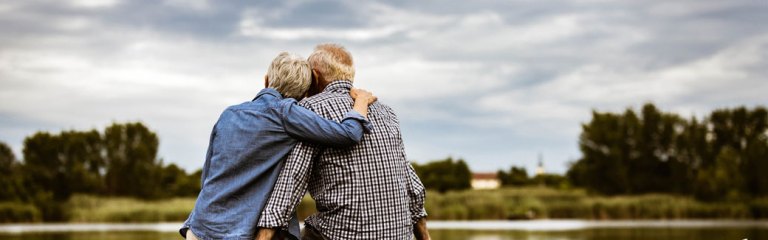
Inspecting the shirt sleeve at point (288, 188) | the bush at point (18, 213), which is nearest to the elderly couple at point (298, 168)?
the shirt sleeve at point (288, 188)

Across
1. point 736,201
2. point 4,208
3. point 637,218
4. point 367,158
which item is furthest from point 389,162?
point 4,208

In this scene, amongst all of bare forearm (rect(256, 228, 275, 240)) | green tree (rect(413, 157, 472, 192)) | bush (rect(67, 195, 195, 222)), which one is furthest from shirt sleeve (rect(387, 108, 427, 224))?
green tree (rect(413, 157, 472, 192))

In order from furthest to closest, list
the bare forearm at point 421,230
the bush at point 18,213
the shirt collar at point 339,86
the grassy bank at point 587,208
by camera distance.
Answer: the bush at point 18,213 < the grassy bank at point 587,208 < the bare forearm at point 421,230 < the shirt collar at point 339,86

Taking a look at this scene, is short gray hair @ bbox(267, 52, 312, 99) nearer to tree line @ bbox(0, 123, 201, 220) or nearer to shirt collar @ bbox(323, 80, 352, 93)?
shirt collar @ bbox(323, 80, 352, 93)

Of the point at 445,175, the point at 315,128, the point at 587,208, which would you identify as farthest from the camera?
the point at 445,175

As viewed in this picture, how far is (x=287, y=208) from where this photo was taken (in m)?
2.86

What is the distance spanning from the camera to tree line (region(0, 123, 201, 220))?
27872mm

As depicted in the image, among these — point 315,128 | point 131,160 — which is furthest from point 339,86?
point 131,160

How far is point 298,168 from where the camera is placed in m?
2.89

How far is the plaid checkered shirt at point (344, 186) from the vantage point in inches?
114

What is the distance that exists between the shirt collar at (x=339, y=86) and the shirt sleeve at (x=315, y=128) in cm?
26

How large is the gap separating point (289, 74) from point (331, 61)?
0.56 feet

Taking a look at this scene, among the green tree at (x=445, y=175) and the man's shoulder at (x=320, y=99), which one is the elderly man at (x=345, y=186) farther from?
the green tree at (x=445, y=175)

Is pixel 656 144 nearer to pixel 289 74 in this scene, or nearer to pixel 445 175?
pixel 445 175
